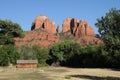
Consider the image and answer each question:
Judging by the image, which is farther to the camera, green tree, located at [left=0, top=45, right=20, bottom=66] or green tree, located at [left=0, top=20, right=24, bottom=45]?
green tree, located at [left=0, top=20, right=24, bottom=45]

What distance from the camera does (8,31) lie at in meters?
113

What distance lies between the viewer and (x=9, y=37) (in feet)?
362

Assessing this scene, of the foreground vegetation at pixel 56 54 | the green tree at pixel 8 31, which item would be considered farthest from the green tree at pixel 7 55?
the green tree at pixel 8 31

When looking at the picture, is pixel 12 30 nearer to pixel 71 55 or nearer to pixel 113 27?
pixel 71 55

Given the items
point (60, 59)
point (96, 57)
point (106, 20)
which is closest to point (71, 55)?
point (60, 59)

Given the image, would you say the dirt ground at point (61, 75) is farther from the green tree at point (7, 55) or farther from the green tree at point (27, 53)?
the green tree at point (27, 53)

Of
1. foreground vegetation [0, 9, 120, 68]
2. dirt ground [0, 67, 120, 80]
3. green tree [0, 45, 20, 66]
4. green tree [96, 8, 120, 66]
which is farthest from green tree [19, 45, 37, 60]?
green tree [96, 8, 120, 66]

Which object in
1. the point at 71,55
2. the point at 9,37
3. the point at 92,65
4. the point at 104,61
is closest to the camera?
the point at 104,61

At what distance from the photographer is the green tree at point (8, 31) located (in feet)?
363

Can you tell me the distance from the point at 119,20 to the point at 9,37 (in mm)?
73527

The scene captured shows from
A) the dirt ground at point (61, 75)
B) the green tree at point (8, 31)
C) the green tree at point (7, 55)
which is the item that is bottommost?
the dirt ground at point (61, 75)

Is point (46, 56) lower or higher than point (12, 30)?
lower

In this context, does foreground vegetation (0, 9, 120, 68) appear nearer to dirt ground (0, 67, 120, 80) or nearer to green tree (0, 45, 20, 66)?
green tree (0, 45, 20, 66)

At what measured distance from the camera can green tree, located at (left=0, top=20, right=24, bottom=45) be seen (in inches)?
4350
